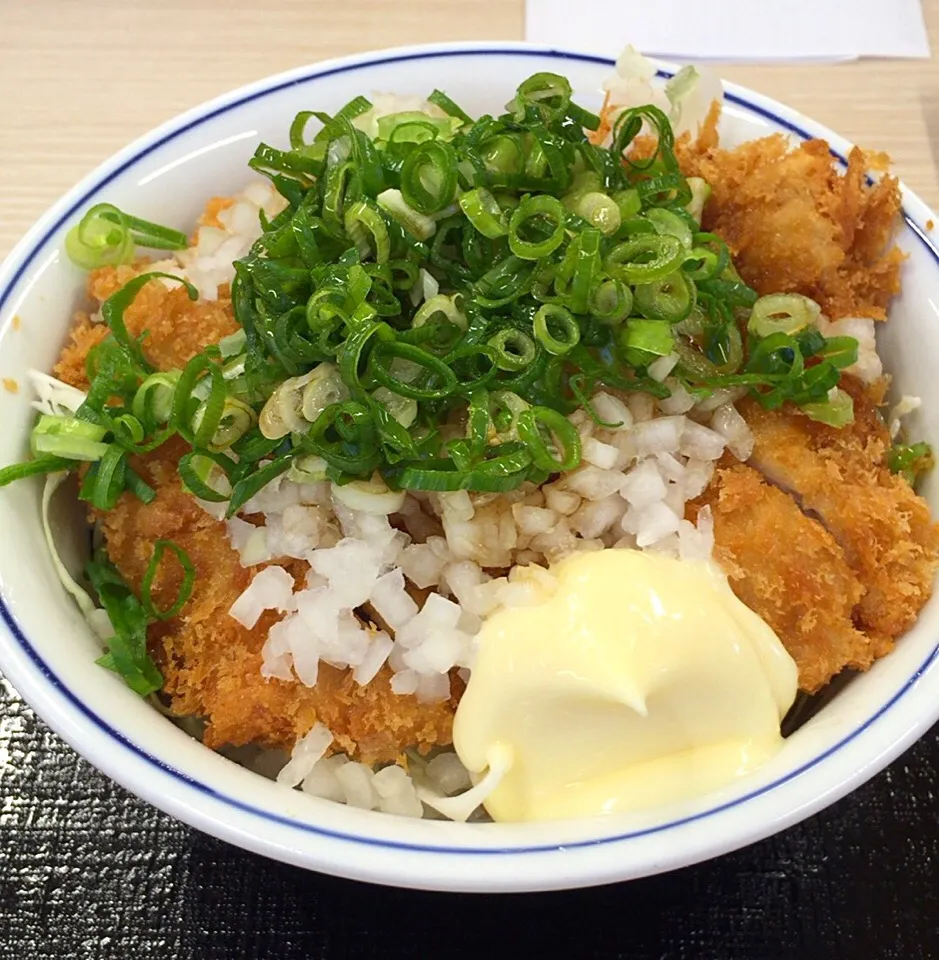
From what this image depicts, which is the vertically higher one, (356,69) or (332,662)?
(356,69)

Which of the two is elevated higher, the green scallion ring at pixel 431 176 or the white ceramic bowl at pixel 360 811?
the green scallion ring at pixel 431 176

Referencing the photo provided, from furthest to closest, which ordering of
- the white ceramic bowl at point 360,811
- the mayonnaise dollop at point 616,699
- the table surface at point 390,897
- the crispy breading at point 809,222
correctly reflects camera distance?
the crispy breading at point 809,222
the table surface at point 390,897
the mayonnaise dollop at point 616,699
the white ceramic bowl at point 360,811

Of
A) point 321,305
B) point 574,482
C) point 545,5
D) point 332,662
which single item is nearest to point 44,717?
point 332,662

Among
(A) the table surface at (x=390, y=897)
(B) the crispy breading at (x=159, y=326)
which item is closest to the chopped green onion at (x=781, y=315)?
(A) the table surface at (x=390, y=897)

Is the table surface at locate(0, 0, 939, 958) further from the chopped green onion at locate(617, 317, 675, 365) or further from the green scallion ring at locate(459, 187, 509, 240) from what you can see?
the green scallion ring at locate(459, 187, 509, 240)

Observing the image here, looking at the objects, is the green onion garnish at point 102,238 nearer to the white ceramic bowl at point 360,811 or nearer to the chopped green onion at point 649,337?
the white ceramic bowl at point 360,811

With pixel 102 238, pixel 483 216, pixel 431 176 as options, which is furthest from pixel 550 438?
pixel 102 238

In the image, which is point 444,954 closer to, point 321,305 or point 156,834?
point 156,834
